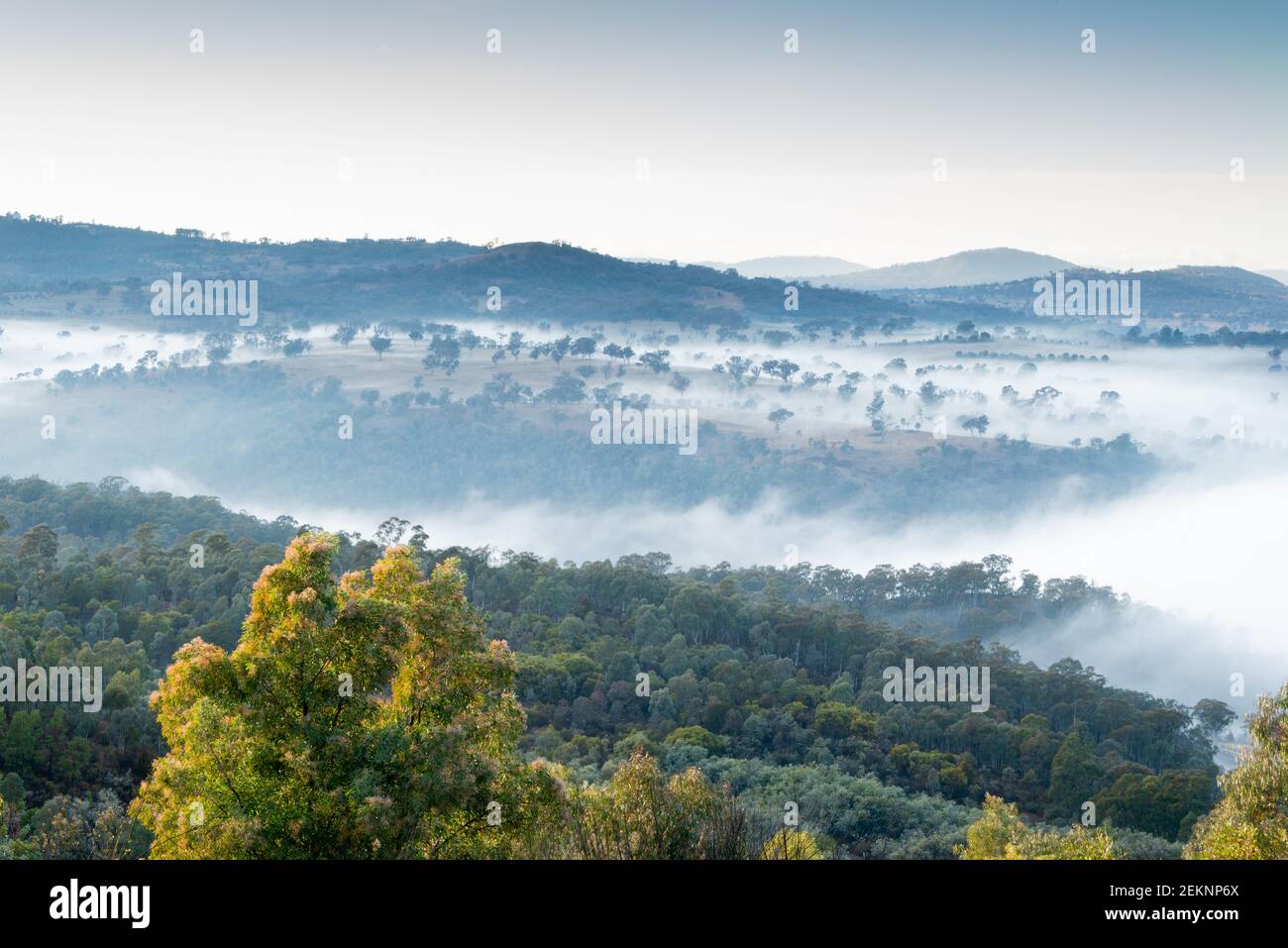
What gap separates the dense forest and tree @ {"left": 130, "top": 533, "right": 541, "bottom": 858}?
68mm

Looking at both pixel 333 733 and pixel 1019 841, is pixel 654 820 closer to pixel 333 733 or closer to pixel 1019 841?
pixel 333 733

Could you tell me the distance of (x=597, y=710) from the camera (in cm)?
5397

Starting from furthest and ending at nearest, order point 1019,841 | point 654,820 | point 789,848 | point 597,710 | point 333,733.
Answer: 1. point 597,710
2. point 1019,841
3. point 789,848
4. point 654,820
5. point 333,733

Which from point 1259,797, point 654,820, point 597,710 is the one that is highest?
point 1259,797

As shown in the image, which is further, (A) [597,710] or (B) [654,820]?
(A) [597,710]

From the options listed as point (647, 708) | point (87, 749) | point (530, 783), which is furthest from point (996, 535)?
point (530, 783)

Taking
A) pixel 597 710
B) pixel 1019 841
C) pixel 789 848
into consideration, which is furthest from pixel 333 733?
pixel 597 710

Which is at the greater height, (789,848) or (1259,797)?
(1259,797)

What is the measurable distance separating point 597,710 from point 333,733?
1650 inches

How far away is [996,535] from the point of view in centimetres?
19062

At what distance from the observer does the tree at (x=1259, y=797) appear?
52.6 ft

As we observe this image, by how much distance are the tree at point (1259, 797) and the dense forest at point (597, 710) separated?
10.8 ft
